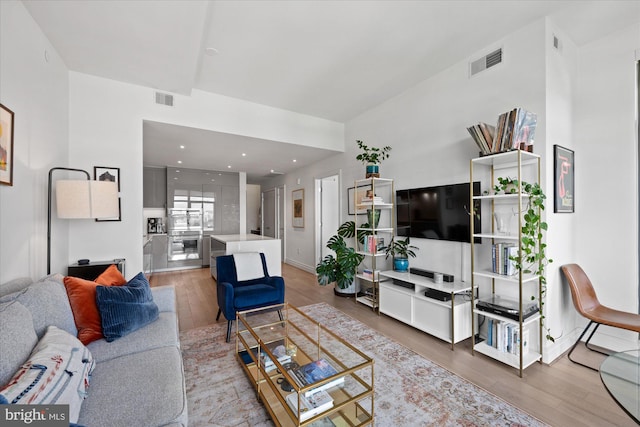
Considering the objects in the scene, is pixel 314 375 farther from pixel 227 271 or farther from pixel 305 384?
pixel 227 271

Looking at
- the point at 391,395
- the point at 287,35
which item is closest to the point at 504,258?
the point at 391,395

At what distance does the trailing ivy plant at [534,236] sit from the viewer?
2209 mm

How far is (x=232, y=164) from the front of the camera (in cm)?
594

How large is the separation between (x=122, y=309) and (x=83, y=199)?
3.44ft

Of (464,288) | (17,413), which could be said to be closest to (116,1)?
(17,413)

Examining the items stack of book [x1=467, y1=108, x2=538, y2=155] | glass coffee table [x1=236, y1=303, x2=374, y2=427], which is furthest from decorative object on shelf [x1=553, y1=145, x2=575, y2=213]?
glass coffee table [x1=236, y1=303, x2=374, y2=427]

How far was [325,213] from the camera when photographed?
19.5 ft

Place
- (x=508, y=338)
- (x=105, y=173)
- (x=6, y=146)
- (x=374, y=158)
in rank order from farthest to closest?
1. (x=374, y=158)
2. (x=105, y=173)
3. (x=508, y=338)
4. (x=6, y=146)

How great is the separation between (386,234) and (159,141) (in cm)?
370

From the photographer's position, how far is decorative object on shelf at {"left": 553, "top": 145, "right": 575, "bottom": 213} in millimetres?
2424

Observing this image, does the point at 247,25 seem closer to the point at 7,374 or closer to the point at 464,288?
the point at 7,374

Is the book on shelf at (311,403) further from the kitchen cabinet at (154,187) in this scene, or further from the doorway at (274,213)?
the kitchen cabinet at (154,187)

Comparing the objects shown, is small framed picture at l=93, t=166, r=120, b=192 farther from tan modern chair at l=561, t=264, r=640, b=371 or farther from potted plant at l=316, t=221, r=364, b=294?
tan modern chair at l=561, t=264, r=640, b=371

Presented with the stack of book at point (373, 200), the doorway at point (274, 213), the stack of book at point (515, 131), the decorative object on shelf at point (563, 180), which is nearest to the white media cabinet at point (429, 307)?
the stack of book at point (373, 200)
